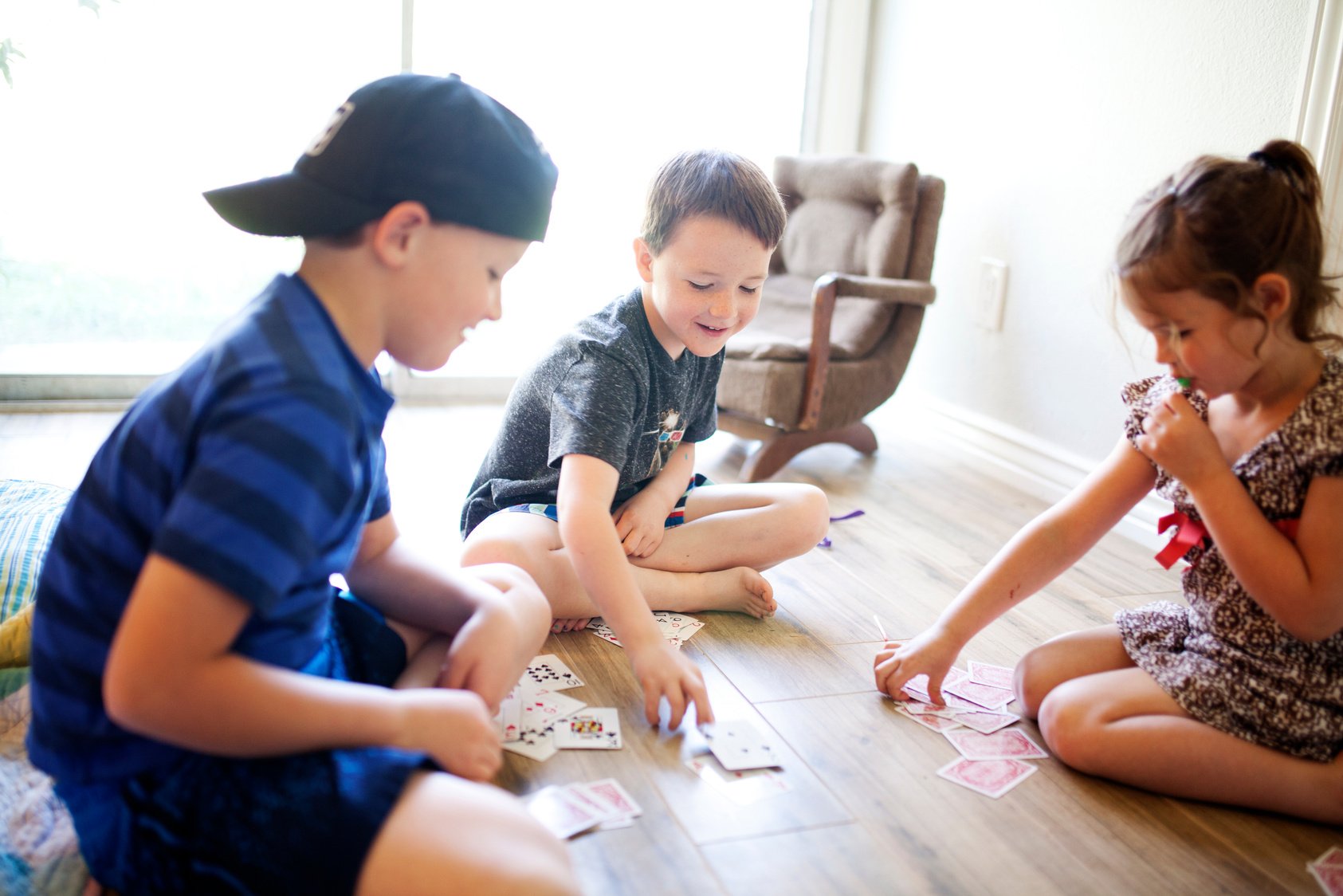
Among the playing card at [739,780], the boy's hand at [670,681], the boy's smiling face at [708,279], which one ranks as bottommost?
the playing card at [739,780]

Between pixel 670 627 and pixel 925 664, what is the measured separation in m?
0.47

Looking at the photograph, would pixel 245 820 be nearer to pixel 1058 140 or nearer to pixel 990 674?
pixel 990 674

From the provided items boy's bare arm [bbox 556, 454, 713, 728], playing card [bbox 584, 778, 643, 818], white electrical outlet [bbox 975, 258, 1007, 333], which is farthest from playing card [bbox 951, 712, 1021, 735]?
white electrical outlet [bbox 975, 258, 1007, 333]

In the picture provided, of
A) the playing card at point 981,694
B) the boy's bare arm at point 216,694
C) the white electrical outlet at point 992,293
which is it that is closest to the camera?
the boy's bare arm at point 216,694

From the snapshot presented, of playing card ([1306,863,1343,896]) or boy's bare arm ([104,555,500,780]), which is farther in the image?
playing card ([1306,863,1343,896])

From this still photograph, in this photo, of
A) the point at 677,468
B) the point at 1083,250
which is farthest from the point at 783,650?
the point at 1083,250

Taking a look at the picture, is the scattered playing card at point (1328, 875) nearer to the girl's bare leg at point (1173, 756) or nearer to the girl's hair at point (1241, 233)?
the girl's bare leg at point (1173, 756)

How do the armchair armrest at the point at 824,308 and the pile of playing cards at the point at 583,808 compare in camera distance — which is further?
the armchair armrest at the point at 824,308

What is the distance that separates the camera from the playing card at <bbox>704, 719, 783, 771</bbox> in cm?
147

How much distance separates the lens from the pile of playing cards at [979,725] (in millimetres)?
1509

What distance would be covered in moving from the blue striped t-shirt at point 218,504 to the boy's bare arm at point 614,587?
19.8 inches

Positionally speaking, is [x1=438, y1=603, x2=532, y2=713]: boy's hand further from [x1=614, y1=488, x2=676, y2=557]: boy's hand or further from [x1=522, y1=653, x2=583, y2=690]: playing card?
[x1=614, y1=488, x2=676, y2=557]: boy's hand

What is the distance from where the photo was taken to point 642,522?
193cm

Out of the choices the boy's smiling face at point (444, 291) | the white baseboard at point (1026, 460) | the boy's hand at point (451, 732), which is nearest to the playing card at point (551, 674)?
the boy's hand at point (451, 732)
